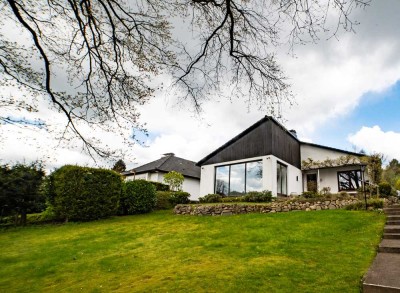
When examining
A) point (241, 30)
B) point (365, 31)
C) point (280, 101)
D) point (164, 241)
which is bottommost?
point (164, 241)

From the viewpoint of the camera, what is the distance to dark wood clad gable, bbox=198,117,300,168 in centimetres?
1867

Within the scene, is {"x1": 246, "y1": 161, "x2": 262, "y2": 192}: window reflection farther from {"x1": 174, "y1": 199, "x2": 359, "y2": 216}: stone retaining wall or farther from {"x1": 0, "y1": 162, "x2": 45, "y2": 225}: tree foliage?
{"x1": 0, "y1": 162, "x2": 45, "y2": 225}: tree foliage

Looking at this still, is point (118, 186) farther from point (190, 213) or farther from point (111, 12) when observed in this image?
point (111, 12)

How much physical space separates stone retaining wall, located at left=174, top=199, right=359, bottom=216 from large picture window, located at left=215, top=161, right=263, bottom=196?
4472 millimetres

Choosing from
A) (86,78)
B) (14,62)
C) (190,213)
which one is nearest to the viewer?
(14,62)

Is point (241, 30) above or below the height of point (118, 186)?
above

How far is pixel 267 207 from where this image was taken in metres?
13.5

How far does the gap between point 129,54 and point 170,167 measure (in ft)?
79.5

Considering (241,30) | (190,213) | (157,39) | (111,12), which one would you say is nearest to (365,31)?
(241,30)

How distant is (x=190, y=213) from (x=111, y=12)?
1222 centimetres

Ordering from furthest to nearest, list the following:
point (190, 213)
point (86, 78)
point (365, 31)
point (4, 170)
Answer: point (190, 213), point (4, 170), point (86, 78), point (365, 31)

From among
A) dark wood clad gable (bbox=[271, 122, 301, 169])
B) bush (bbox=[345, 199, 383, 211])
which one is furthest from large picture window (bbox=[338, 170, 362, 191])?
bush (bbox=[345, 199, 383, 211])

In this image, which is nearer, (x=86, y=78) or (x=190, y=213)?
(x=86, y=78)

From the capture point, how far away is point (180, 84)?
17.6 feet
